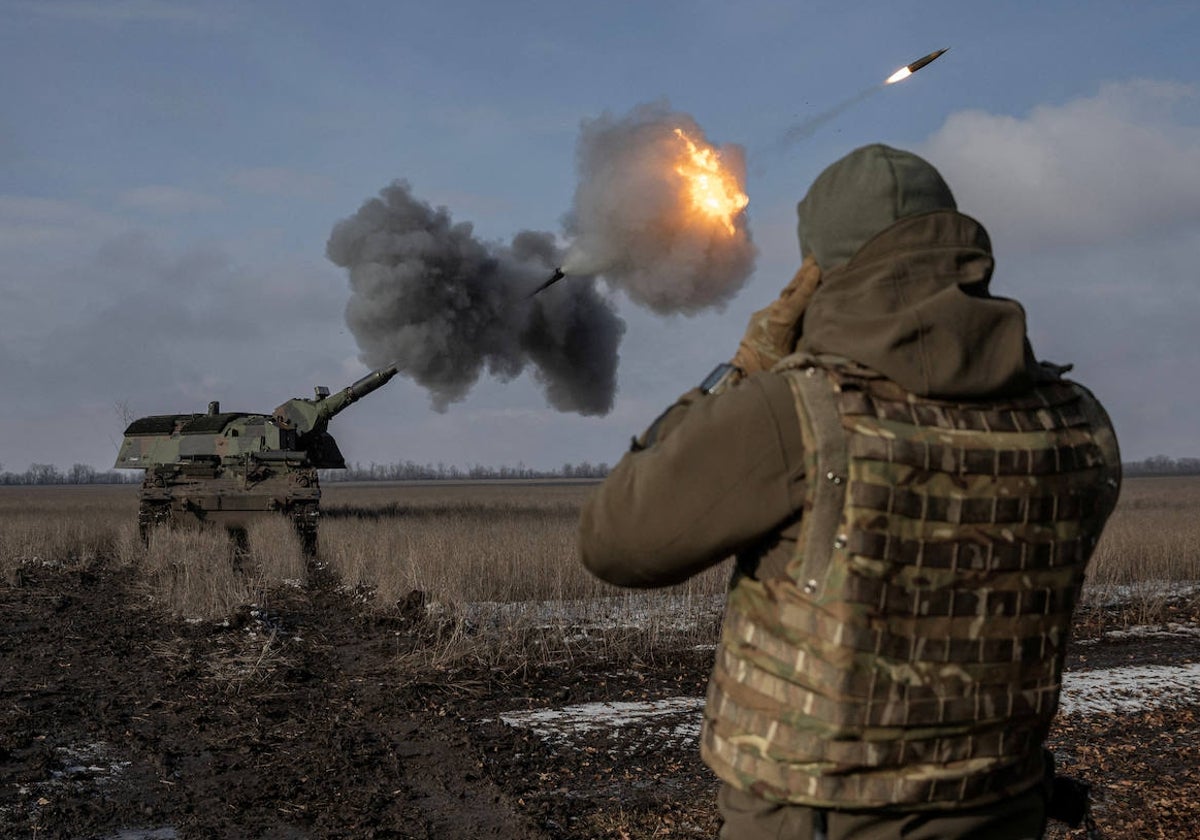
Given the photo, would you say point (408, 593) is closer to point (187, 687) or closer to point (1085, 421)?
point (187, 687)

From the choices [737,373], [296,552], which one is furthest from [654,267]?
[737,373]

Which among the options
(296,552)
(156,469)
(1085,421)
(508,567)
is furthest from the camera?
(156,469)

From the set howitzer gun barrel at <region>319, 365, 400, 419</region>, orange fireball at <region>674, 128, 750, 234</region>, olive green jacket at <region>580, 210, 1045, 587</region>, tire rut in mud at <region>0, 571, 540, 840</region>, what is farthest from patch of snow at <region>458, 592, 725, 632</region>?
howitzer gun barrel at <region>319, 365, 400, 419</region>

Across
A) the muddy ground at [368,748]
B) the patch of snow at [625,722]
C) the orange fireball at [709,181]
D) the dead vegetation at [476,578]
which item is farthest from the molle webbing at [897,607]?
the orange fireball at [709,181]

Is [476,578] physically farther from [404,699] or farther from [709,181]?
[709,181]

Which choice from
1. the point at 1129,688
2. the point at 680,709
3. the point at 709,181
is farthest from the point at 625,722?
the point at 709,181

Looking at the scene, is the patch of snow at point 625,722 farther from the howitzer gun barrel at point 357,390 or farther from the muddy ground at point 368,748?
the howitzer gun barrel at point 357,390

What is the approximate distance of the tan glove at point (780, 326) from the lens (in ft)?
6.50

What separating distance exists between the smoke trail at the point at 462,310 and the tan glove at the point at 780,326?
20.4m

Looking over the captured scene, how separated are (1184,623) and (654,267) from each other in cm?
850

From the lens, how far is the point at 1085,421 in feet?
6.58

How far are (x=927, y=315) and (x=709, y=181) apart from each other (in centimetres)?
1256

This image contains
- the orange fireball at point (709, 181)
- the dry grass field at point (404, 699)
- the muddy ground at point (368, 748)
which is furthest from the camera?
the orange fireball at point (709, 181)

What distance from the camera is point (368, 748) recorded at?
19.4ft
